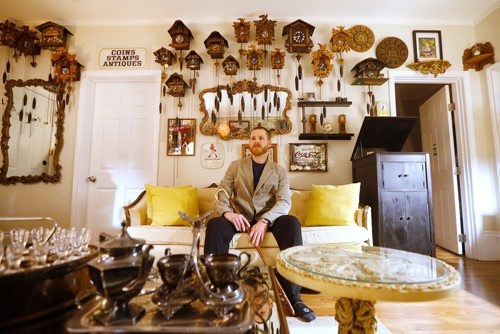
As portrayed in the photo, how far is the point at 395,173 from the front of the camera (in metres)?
2.27

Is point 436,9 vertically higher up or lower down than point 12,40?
higher up

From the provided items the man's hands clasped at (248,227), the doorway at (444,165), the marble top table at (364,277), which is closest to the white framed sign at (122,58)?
the man's hands clasped at (248,227)

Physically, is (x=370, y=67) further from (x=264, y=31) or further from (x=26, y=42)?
(x=26, y=42)

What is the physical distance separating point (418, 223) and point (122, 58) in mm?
3664

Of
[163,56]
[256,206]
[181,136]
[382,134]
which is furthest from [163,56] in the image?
[382,134]

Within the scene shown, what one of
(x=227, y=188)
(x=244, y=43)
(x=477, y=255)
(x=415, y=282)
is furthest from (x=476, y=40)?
(x=415, y=282)

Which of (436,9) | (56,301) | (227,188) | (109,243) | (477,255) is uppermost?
(436,9)

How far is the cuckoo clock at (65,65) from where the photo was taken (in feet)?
9.33

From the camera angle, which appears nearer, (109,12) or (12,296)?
(12,296)

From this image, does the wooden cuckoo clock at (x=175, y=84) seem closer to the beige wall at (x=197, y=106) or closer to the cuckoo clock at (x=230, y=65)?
the beige wall at (x=197, y=106)

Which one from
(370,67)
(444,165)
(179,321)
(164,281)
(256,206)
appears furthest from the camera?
(444,165)

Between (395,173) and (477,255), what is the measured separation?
1550 mm

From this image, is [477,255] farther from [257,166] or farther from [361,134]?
[257,166]

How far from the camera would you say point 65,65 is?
2.86 metres
